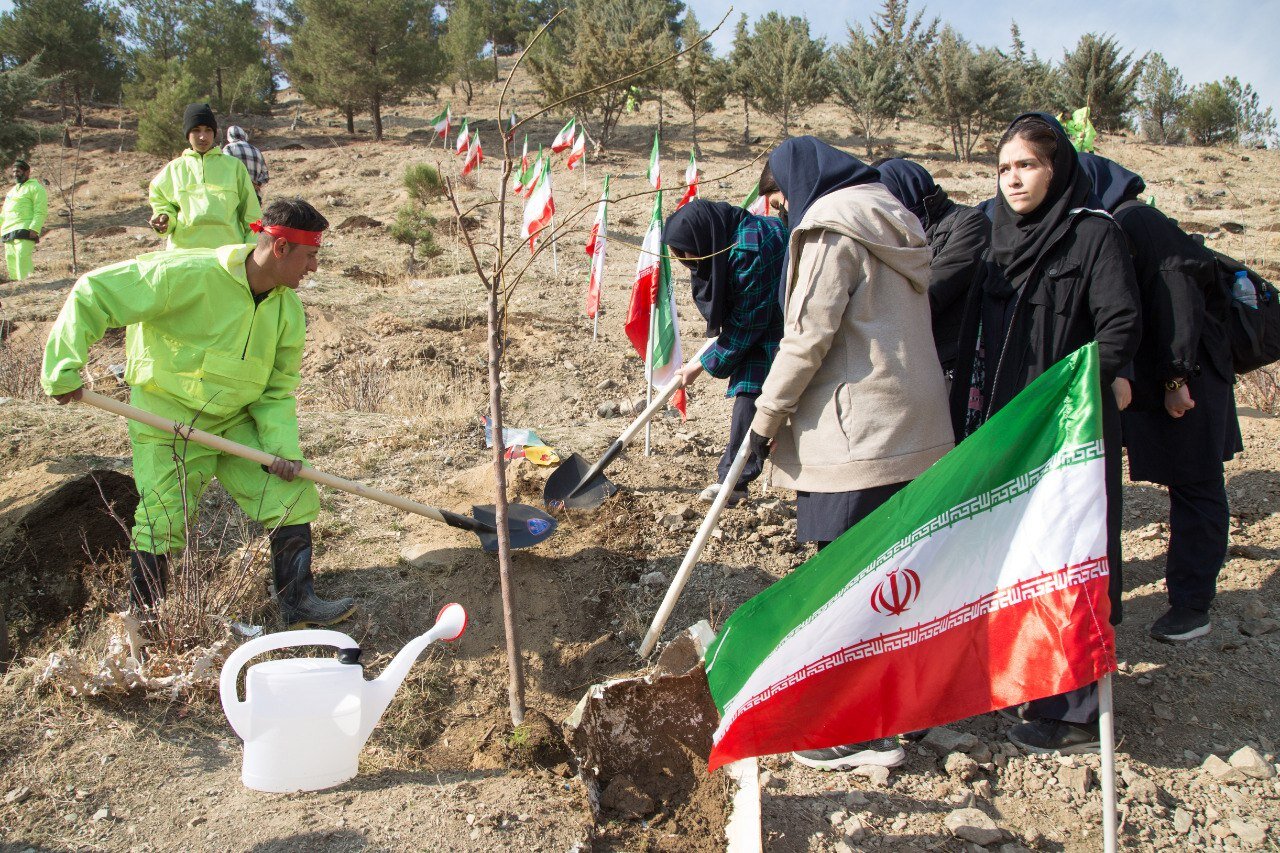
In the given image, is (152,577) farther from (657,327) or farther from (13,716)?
(657,327)

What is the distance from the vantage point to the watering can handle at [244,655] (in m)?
2.37

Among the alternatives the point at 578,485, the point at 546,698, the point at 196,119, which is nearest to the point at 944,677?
the point at 546,698

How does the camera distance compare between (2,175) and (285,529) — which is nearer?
(285,529)

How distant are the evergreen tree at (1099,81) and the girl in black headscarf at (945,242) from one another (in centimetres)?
2682

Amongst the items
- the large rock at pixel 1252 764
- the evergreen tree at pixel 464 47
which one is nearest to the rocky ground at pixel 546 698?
the large rock at pixel 1252 764

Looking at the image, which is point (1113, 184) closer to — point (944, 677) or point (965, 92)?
point (944, 677)

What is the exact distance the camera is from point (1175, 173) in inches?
815

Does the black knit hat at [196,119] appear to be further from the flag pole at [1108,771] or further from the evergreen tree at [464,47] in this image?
the evergreen tree at [464,47]

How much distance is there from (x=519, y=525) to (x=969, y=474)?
7.38ft

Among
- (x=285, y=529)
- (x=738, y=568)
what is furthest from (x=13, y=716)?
(x=738, y=568)

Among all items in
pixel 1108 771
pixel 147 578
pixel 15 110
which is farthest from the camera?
pixel 15 110

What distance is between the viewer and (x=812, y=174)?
2.72m

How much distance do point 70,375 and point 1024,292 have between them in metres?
3.18

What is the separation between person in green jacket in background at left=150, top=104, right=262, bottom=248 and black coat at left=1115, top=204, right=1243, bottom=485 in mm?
4773
